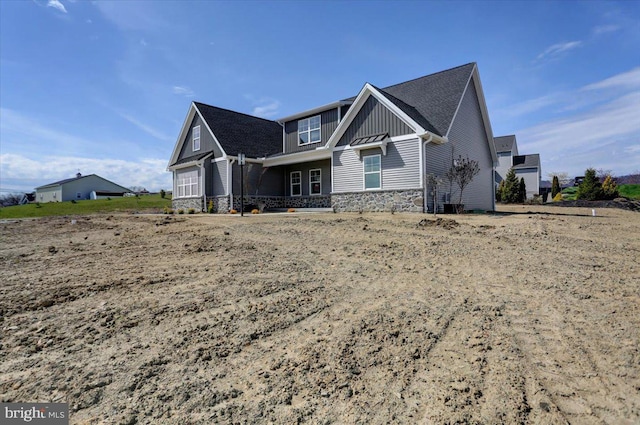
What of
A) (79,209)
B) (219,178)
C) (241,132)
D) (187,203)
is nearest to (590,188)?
(241,132)

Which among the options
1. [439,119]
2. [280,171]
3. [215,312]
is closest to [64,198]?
[280,171]

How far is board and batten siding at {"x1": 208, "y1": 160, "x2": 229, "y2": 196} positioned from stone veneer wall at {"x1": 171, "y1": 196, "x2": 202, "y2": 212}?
1131 millimetres

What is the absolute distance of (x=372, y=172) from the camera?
14.2m

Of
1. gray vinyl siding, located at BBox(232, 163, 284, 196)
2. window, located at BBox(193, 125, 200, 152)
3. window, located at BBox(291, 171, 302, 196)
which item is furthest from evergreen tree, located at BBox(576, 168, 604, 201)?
window, located at BBox(193, 125, 200, 152)

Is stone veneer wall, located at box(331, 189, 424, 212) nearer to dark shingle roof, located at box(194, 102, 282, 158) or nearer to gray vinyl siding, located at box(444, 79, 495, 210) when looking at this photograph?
gray vinyl siding, located at box(444, 79, 495, 210)

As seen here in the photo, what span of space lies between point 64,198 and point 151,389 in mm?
57126

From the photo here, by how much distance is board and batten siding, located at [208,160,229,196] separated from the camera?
18.8 metres

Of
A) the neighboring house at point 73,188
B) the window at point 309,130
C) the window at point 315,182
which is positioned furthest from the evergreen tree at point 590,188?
the neighboring house at point 73,188

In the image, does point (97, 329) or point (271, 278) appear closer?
point (97, 329)

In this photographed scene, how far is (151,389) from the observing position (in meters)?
2.03

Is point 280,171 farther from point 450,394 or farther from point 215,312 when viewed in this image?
point 450,394

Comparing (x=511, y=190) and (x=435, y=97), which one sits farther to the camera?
(x=511, y=190)

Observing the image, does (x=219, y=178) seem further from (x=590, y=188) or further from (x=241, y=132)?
(x=590, y=188)

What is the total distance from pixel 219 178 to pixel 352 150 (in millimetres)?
8822
